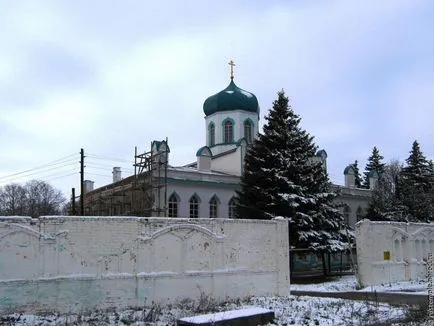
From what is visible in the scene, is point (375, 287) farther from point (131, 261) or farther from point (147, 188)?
point (147, 188)

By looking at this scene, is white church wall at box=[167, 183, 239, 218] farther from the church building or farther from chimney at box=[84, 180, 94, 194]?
chimney at box=[84, 180, 94, 194]

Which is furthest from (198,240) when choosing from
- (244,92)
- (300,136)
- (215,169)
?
(244,92)

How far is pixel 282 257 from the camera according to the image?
19781 millimetres

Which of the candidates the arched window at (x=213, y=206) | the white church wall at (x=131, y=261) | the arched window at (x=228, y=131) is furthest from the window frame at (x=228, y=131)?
the white church wall at (x=131, y=261)

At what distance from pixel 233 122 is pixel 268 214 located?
63.4ft

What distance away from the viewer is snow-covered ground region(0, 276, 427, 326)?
13.1 metres

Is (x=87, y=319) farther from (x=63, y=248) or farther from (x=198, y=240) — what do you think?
(x=198, y=240)

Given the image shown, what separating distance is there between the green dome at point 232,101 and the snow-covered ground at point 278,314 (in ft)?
101

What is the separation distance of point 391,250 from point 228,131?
82.0 ft

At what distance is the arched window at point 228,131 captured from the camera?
156 feet

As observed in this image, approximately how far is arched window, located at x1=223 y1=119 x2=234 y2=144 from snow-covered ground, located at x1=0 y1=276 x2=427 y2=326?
98.7 ft

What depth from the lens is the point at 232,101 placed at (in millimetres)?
47688

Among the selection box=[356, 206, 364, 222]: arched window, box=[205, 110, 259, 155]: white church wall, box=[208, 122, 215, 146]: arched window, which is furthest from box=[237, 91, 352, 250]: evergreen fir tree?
box=[356, 206, 364, 222]: arched window

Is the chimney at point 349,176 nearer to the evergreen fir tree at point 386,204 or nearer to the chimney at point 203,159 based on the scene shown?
the evergreen fir tree at point 386,204
